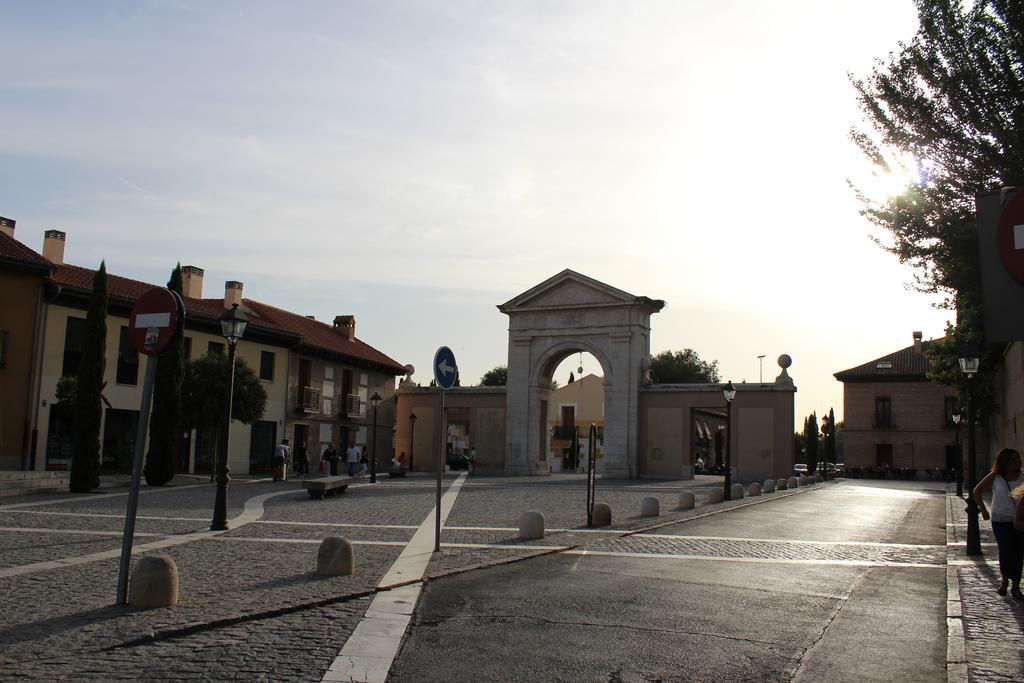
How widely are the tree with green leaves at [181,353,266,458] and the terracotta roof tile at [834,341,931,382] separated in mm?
49539

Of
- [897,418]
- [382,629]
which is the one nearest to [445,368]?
[382,629]

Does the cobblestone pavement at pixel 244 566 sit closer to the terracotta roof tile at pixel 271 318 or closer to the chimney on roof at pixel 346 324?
the terracotta roof tile at pixel 271 318

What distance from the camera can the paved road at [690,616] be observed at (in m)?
5.99

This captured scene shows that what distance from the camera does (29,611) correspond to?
7.25 meters

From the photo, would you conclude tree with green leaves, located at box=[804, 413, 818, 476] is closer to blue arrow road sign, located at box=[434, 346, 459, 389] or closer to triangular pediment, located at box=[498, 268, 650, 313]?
triangular pediment, located at box=[498, 268, 650, 313]

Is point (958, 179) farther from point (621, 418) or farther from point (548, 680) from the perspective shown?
point (621, 418)

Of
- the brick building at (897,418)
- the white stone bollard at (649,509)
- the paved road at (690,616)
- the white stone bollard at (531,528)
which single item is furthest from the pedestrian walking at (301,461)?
the brick building at (897,418)

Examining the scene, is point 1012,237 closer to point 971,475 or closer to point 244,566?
point 244,566

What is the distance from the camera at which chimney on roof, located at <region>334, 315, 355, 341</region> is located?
52.5 metres

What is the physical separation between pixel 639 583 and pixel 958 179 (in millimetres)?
9301

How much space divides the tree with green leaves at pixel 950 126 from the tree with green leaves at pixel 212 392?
21529mm

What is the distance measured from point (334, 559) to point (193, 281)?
111ft

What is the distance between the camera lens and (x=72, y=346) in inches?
1228

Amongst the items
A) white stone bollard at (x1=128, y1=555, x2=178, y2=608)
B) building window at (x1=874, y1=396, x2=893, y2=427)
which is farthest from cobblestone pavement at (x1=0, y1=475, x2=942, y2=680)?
building window at (x1=874, y1=396, x2=893, y2=427)
